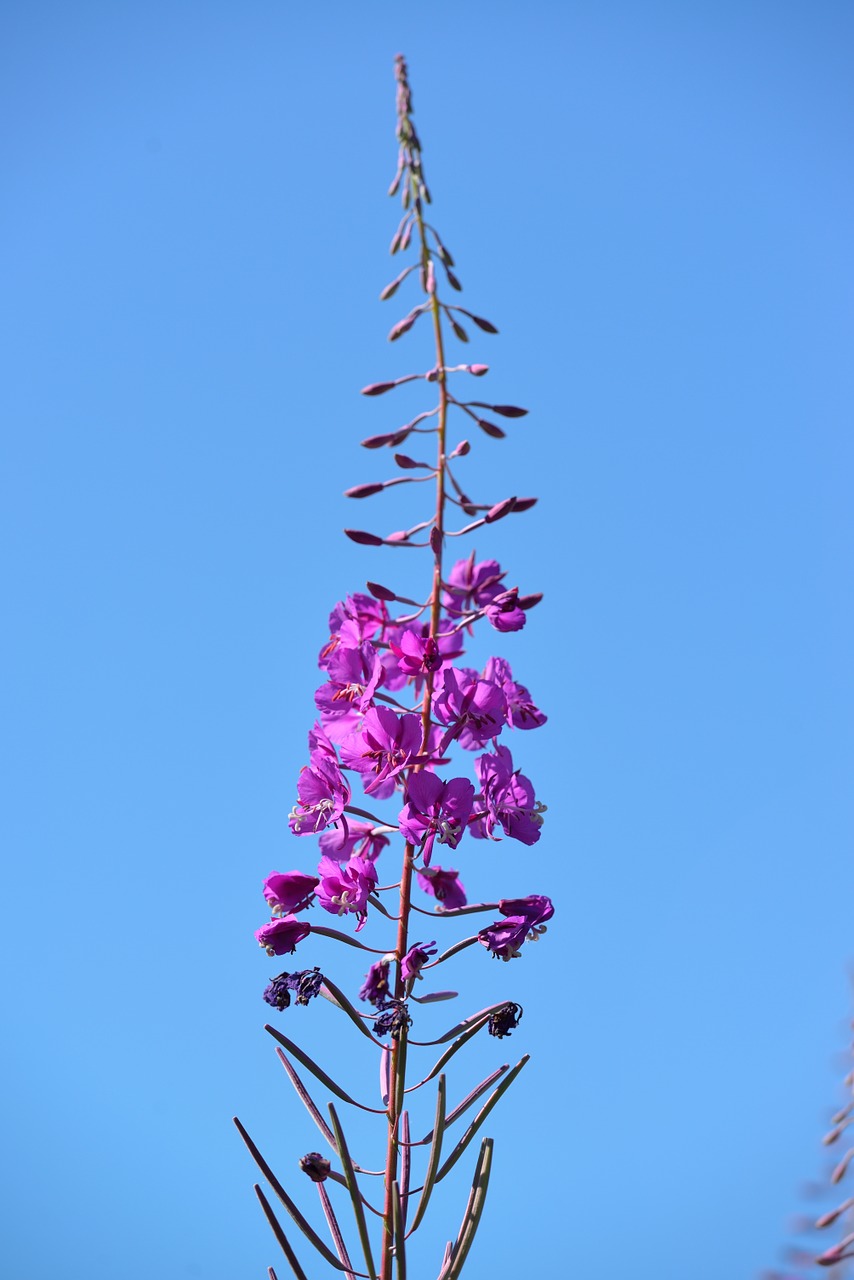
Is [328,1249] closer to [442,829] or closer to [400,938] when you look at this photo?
[400,938]

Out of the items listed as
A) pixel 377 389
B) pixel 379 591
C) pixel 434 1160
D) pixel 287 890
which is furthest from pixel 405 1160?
pixel 377 389

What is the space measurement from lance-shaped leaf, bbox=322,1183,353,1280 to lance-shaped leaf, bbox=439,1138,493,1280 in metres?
0.23

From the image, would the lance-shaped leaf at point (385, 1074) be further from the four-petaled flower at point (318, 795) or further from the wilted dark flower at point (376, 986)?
the four-petaled flower at point (318, 795)

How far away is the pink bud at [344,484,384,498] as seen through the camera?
10.4 ft

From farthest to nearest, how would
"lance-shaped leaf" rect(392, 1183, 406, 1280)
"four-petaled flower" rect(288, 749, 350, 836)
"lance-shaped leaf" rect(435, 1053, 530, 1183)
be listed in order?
"four-petaled flower" rect(288, 749, 350, 836) → "lance-shaped leaf" rect(435, 1053, 530, 1183) → "lance-shaped leaf" rect(392, 1183, 406, 1280)

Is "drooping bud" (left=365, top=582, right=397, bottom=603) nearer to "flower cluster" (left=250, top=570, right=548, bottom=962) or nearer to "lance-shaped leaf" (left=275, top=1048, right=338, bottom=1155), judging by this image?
"flower cluster" (left=250, top=570, right=548, bottom=962)

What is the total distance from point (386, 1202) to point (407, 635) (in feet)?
4.71

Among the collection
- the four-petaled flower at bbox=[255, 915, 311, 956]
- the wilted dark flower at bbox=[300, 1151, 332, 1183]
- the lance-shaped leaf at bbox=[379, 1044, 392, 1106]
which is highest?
the four-petaled flower at bbox=[255, 915, 311, 956]

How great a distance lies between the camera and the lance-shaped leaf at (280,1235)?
249 centimetres

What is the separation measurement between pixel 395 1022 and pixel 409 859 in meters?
0.43

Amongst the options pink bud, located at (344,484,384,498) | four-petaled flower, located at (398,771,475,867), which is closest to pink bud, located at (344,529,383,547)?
pink bud, located at (344,484,384,498)

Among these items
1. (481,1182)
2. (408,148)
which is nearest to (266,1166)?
(481,1182)

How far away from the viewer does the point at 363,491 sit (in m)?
3.17

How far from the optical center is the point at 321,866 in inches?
113
